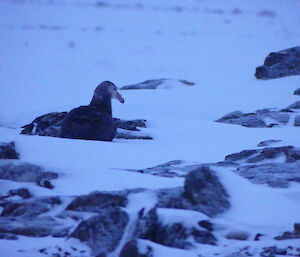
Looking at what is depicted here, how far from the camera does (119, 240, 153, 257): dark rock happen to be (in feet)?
12.5

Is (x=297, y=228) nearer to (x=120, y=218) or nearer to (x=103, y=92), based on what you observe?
(x=120, y=218)

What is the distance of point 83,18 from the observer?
92.1 ft

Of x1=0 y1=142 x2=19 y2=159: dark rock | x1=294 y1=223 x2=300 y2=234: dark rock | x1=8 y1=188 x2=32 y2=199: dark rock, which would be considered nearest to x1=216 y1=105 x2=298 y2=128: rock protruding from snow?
x1=0 y1=142 x2=19 y2=159: dark rock

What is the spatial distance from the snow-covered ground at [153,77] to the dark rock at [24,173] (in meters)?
0.12

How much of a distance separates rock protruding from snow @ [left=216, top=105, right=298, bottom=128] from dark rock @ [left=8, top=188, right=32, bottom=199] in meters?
4.34

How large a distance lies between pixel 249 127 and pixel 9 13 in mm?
22739

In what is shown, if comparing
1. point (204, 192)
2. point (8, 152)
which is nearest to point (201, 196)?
point (204, 192)

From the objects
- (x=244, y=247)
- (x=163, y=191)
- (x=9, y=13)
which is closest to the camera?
(x=244, y=247)

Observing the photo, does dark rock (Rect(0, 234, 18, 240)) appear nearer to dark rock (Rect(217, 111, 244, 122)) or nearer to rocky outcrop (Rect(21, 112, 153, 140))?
rocky outcrop (Rect(21, 112, 153, 140))

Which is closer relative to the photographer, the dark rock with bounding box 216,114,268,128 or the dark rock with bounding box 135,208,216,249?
the dark rock with bounding box 135,208,216,249

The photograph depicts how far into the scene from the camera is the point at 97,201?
15.0ft

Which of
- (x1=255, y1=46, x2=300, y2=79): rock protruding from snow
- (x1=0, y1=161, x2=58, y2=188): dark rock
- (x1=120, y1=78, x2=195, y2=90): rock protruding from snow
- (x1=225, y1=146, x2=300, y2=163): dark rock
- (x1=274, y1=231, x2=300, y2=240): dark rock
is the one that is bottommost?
(x1=274, y1=231, x2=300, y2=240): dark rock

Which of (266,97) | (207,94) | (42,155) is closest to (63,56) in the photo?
(207,94)

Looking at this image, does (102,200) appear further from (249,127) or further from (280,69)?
(280,69)
